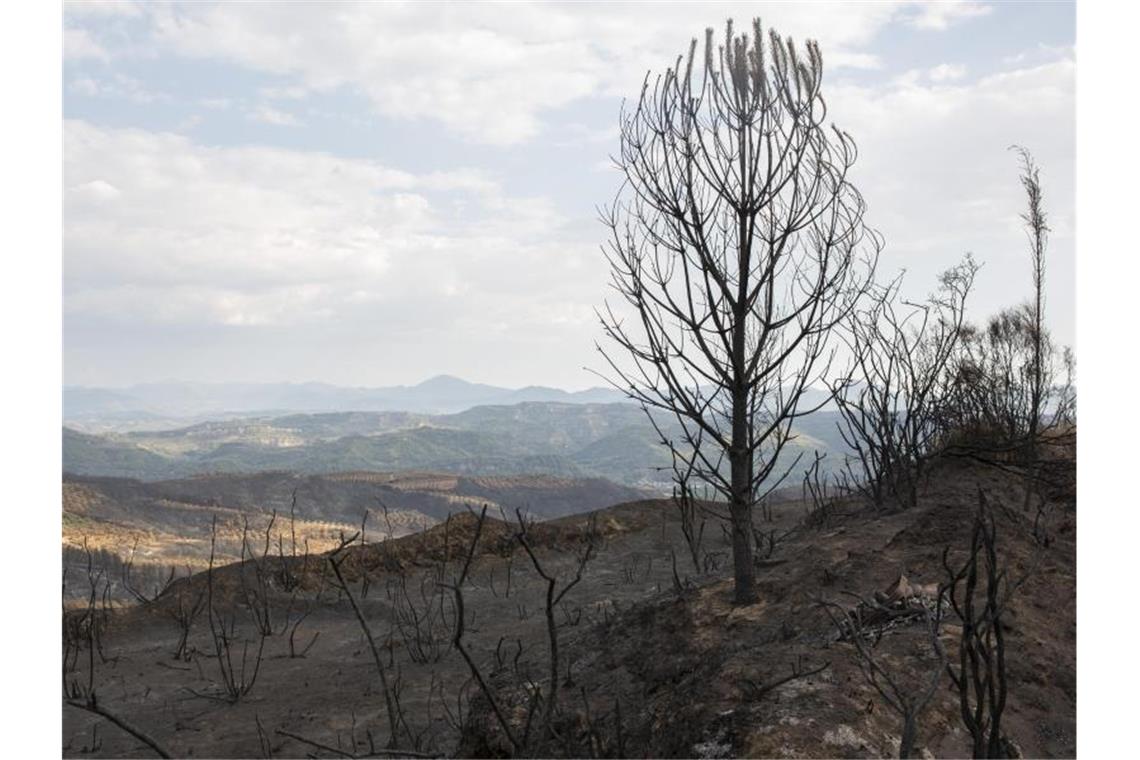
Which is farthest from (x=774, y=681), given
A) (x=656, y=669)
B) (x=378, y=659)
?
(x=378, y=659)

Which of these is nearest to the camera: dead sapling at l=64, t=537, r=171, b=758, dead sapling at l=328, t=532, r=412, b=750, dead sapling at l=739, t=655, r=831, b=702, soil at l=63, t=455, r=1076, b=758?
dead sapling at l=64, t=537, r=171, b=758

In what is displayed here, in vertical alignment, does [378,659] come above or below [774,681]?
above

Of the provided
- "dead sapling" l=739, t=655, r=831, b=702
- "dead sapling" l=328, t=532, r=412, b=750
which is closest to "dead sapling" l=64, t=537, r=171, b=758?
"dead sapling" l=328, t=532, r=412, b=750

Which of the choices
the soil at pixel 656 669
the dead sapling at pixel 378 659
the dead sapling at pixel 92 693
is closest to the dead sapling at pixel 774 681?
the soil at pixel 656 669

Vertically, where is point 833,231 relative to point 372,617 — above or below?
above

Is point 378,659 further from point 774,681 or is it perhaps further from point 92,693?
point 774,681

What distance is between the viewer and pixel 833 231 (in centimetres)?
621

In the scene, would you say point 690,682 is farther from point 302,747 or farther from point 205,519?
point 205,519

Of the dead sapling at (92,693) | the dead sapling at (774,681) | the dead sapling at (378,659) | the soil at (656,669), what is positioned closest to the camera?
the dead sapling at (92,693)

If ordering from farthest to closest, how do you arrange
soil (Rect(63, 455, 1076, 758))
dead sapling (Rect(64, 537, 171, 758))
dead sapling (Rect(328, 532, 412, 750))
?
soil (Rect(63, 455, 1076, 758)) < dead sapling (Rect(328, 532, 412, 750)) < dead sapling (Rect(64, 537, 171, 758))

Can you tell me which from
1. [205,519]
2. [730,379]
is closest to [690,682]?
[730,379]

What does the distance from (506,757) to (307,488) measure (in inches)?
2772

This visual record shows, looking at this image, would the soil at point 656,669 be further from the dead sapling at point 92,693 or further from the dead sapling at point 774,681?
the dead sapling at point 92,693

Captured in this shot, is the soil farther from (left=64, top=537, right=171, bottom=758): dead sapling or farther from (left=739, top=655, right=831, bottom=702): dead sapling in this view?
(left=64, top=537, right=171, bottom=758): dead sapling
